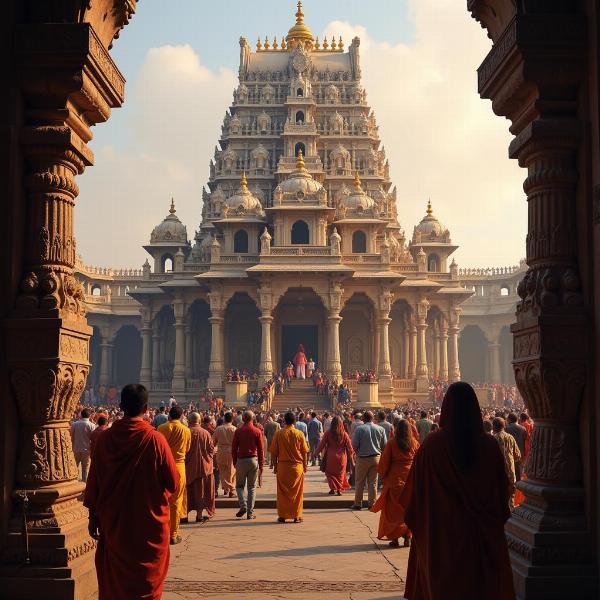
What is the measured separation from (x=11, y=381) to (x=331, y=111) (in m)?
46.7

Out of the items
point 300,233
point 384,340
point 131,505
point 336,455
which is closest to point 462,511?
point 131,505

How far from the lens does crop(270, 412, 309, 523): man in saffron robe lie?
1200 cm

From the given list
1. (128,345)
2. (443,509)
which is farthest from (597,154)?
(128,345)

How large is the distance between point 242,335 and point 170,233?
9333 mm

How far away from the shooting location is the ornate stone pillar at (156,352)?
47.1m

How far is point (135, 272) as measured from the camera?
59.3 metres

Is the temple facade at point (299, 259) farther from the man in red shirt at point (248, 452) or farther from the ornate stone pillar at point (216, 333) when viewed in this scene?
the man in red shirt at point (248, 452)

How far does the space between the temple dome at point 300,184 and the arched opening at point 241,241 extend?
309 cm

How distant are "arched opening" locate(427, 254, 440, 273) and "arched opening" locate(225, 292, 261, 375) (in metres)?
11.7

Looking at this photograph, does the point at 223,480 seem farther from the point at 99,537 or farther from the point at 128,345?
the point at 128,345

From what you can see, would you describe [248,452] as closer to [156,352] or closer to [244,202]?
[244,202]

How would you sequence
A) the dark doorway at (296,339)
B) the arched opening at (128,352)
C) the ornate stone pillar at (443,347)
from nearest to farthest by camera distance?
the dark doorway at (296,339) → the ornate stone pillar at (443,347) → the arched opening at (128,352)

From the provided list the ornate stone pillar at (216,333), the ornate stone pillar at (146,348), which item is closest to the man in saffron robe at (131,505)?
the ornate stone pillar at (216,333)

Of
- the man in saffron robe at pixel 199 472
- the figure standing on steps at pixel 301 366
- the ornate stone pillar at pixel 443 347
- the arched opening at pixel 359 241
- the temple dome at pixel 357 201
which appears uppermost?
the temple dome at pixel 357 201
